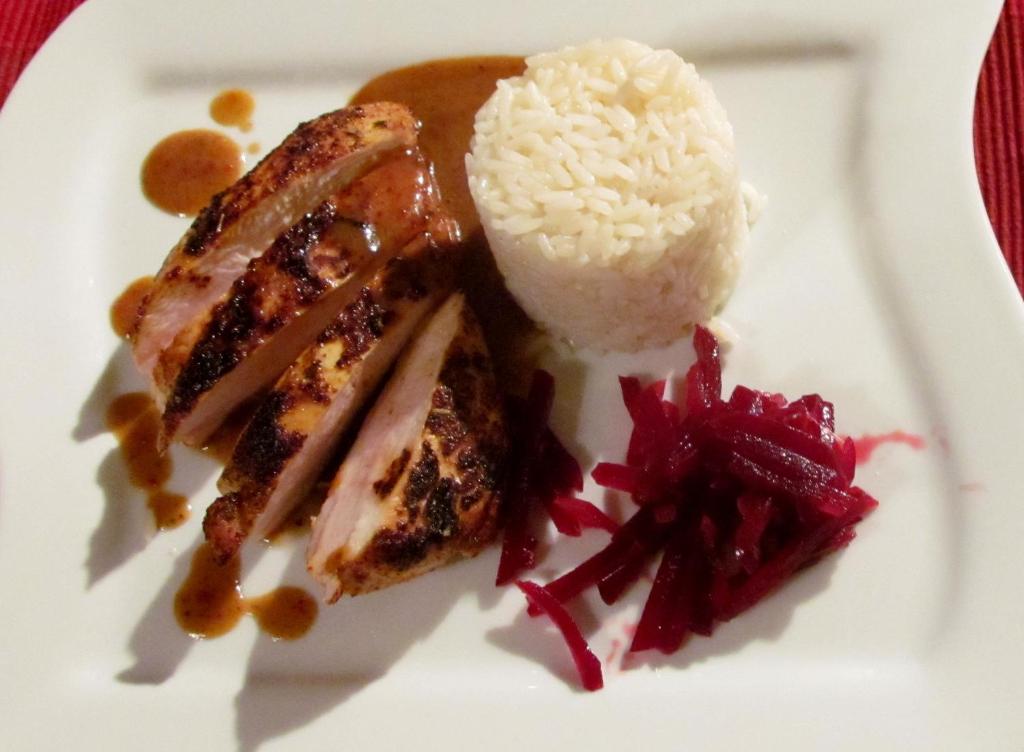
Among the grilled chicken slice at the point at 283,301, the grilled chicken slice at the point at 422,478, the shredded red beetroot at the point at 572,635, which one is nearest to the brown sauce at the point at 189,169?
the grilled chicken slice at the point at 283,301

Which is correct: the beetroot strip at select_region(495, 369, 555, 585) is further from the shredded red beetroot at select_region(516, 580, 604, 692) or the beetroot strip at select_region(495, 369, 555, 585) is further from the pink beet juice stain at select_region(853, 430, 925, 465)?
the pink beet juice stain at select_region(853, 430, 925, 465)

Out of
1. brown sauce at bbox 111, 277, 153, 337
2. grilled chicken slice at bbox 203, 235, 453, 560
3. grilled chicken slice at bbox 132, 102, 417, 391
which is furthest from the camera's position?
brown sauce at bbox 111, 277, 153, 337

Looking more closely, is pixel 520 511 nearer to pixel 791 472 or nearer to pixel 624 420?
pixel 624 420

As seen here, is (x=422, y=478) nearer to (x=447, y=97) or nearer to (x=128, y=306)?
(x=128, y=306)

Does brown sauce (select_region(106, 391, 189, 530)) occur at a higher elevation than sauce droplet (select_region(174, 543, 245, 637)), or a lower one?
higher

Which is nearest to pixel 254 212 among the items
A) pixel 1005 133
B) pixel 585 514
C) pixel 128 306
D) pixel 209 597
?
pixel 128 306

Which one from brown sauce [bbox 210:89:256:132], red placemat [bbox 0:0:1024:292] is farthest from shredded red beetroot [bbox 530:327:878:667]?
brown sauce [bbox 210:89:256:132]

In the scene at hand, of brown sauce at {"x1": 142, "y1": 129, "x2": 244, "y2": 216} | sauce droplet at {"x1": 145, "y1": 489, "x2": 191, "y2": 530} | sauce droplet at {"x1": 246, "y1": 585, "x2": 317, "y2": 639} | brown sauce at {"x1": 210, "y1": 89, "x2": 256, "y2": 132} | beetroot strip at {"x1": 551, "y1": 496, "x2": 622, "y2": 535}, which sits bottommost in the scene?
sauce droplet at {"x1": 246, "y1": 585, "x2": 317, "y2": 639}
